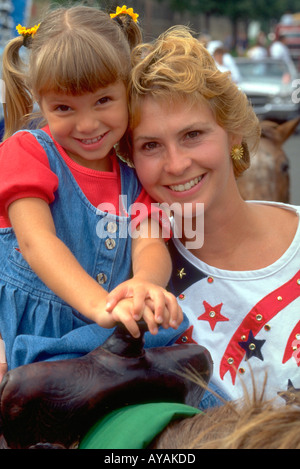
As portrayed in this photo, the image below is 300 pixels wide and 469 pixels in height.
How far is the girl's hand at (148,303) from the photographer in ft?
5.06

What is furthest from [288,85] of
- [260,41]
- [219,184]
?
[219,184]

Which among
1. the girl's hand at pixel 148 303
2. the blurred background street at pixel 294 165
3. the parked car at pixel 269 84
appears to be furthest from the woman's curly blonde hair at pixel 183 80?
the parked car at pixel 269 84

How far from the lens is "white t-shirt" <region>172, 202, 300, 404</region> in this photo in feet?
7.70

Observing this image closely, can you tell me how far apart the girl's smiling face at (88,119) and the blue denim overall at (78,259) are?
0.08 m

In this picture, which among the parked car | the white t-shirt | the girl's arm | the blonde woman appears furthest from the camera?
the parked car

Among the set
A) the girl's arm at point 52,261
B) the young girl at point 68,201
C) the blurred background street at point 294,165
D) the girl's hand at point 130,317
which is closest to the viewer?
the girl's hand at point 130,317

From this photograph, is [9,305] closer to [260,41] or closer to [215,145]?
[215,145]

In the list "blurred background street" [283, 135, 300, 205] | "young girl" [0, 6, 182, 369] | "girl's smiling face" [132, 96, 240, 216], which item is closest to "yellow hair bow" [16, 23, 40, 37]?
"young girl" [0, 6, 182, 369]

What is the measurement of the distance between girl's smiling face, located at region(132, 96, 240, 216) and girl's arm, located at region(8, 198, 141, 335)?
450 mm

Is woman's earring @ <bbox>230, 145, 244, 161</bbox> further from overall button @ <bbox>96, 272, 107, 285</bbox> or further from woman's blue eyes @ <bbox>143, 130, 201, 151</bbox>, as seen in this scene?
overall button @ <bbox>96, 272, 107, 285</bbox>

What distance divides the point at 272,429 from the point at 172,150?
3.48 ft

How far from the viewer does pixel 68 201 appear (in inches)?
82.1

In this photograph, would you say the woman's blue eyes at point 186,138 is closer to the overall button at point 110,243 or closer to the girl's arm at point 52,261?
the overall button at point 110,243

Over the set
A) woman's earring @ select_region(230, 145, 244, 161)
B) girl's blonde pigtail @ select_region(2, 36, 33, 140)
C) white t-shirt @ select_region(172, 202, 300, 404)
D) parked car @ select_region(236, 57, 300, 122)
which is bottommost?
white t-shirt @ select_region(172, 202, 300, 404)
